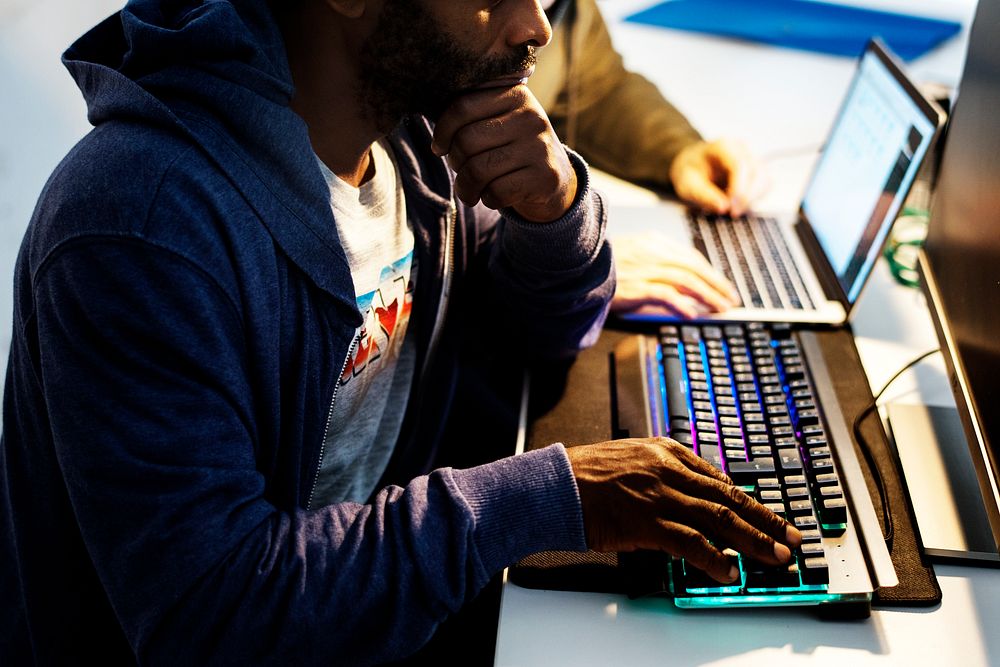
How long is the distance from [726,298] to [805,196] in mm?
357

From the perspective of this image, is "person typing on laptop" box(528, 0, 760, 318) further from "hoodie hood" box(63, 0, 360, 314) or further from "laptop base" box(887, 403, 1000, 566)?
"hoodie hood" box(63, 0, 360, 314)

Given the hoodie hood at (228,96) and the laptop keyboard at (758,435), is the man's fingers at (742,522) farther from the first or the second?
the hoodie hood at (228,96)

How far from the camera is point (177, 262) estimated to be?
2.32ft

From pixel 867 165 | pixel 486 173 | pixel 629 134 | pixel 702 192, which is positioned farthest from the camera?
pixel 629 134

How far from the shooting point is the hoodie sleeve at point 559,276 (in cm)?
103

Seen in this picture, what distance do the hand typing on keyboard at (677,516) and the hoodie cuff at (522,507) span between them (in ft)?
0.06

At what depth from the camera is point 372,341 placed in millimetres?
982

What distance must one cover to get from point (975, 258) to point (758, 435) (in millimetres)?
313

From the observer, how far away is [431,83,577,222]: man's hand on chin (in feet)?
3.00

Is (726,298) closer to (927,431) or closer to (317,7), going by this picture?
(927,431)

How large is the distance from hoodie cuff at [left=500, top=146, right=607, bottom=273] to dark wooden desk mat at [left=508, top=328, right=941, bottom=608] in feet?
0.44

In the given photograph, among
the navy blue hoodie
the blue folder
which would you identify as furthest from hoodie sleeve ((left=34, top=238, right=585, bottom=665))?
the blue folder

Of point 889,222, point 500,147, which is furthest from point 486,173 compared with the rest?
point 889,222

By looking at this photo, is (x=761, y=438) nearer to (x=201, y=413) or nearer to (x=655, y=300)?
(x=655, y=300)
